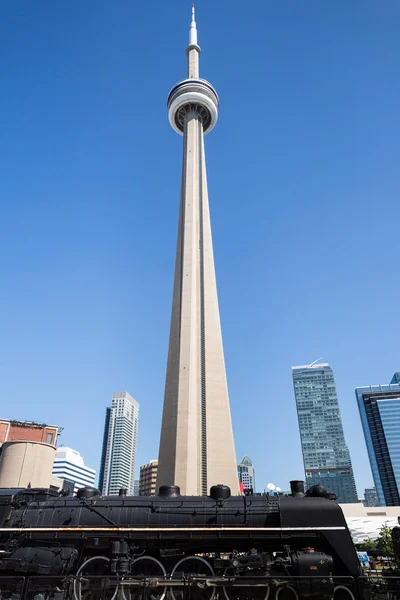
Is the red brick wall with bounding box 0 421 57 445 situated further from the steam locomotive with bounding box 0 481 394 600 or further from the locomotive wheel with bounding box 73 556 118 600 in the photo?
the locomotive wheel with bounding box 73 556 118 600

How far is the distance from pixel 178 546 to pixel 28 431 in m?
54.8

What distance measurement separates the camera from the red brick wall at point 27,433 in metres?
58.8

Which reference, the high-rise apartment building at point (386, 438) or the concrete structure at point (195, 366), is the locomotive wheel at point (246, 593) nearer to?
the concrete structure at point (195, 366)

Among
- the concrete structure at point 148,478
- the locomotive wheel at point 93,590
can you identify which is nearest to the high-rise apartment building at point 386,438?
the concrete structure at point 148,478

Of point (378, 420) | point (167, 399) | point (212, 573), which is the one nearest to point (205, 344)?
point (167, 399)

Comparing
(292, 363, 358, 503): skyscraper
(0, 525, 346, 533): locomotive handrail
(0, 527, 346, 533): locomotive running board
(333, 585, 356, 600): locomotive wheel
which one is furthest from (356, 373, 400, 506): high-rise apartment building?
(333, 585, 356, 600): locomotive wheel

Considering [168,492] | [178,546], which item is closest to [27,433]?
[168,492]

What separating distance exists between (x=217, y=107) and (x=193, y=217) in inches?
872

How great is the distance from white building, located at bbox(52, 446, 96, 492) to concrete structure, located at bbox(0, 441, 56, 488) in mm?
99209

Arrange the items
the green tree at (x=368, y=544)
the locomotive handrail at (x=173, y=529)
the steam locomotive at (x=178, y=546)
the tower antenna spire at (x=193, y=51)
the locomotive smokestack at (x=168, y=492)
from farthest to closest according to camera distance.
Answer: the tower antenna spire at (x=193, y=51) < the green tree at (x=368, y=544) < the locomotive smokestack at (x=168, y=492) < the locomotive handrail at (x=173, y=529) < the steam locomotive at (x=178, y=546)

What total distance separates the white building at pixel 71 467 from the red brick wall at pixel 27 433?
3386 inches

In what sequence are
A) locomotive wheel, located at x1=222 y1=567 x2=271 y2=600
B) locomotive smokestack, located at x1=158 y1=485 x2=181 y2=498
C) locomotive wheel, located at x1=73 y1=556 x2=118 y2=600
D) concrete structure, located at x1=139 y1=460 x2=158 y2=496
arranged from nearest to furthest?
locomotive wheel, located at x1=73 y1=556 x2=118 y2=600 → locomotive wheel, located at x1=222 y1=567 x2=271 y2=600 → locomotive smokestack, located at x1=158 y1=485 x2=181 y2=498 → concrete structure, located at x1=139 y1=460 x2=158 y2=496

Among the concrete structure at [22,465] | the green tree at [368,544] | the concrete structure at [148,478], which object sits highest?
the concrete structure at [148,478]

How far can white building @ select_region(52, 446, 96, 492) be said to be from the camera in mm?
141375
